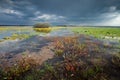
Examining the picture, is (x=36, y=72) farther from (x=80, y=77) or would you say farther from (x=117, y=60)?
(x=117, y=60)

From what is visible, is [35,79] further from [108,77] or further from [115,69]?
[115,69]

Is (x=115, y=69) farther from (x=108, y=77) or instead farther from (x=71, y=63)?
(x=71, y=63)

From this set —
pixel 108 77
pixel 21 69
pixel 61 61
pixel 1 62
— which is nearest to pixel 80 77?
pixel 108 77

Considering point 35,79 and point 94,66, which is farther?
point 94,66

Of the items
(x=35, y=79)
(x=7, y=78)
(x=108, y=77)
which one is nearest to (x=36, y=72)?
(x=35, y=79)

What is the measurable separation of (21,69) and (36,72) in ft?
2.75

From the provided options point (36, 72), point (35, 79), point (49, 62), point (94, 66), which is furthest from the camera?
point (49, 62)

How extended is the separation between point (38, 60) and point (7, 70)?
1956 mm

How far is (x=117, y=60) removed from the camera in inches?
301

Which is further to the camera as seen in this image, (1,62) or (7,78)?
(1,62)

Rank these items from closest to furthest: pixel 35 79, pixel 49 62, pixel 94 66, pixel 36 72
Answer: pixel 35 79, pixel 36 72, pixel 94 66, pixel 49 62

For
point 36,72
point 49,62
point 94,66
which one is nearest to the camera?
point 36,72

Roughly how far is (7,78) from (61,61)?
3117 millimetres

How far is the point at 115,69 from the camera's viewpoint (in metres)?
6.52
